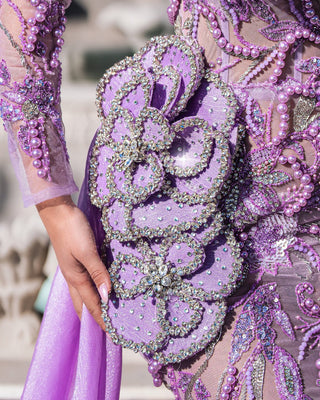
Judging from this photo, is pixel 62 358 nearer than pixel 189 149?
No

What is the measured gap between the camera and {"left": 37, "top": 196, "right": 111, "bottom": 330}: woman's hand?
877 millimetres

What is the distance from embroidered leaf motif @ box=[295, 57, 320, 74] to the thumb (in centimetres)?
40

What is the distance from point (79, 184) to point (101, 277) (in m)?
4.58

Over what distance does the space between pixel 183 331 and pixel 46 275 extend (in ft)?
6.62

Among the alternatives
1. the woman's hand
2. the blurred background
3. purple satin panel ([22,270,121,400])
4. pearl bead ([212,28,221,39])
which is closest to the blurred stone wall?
the blurred background

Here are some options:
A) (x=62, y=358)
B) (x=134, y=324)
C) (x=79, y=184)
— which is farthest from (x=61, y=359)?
(x=79, y=184)

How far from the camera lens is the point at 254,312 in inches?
35.3

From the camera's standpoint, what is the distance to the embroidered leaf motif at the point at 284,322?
2.93ft

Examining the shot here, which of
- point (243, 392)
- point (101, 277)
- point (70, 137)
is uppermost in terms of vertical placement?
point (70, 137)

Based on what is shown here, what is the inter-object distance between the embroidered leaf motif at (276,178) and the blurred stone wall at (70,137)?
1.91 m

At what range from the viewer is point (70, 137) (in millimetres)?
5363

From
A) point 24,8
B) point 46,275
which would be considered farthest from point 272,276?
point 46,275

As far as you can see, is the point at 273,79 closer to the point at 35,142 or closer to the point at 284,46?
the point at 284,46

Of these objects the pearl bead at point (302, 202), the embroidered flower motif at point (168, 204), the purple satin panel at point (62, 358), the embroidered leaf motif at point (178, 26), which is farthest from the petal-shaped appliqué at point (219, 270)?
the embroidered leaf motif at point (178, 26)
